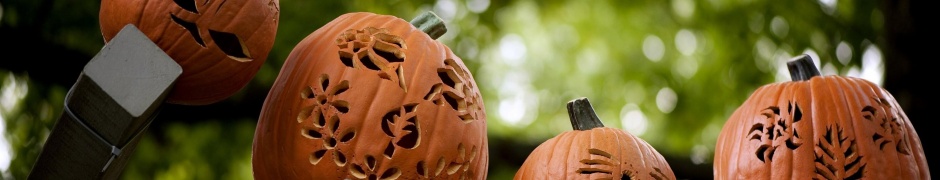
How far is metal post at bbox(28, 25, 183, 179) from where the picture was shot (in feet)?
3.66

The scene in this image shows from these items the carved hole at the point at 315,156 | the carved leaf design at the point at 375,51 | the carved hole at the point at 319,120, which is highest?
the carved leaf design at the point at 375,51

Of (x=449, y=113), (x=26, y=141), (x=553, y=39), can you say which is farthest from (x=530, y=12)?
(x=449, y=113)

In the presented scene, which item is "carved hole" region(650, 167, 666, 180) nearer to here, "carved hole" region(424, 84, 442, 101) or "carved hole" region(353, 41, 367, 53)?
"carved hole" region(424, 84, 442, 101)

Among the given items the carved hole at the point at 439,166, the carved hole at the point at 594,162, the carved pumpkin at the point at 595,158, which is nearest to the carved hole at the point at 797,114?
the carved pumpkin at the point at 595,158

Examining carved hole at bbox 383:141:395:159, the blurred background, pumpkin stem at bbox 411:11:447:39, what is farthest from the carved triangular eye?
the blurred background

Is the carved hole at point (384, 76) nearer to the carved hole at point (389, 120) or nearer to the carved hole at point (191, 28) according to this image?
the carved hole at point (389, 120)

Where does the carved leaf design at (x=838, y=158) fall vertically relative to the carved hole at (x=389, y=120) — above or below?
above

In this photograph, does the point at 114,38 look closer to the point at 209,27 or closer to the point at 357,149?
the point at 209,27

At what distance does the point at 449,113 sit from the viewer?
133 cm

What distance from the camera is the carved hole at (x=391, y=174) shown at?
50.3 inches

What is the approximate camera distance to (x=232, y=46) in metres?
1.25

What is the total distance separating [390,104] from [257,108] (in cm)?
231

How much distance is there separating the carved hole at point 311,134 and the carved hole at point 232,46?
0.39ft

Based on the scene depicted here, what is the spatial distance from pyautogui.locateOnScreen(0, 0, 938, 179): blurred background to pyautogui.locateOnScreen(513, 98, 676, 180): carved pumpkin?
1.71m
